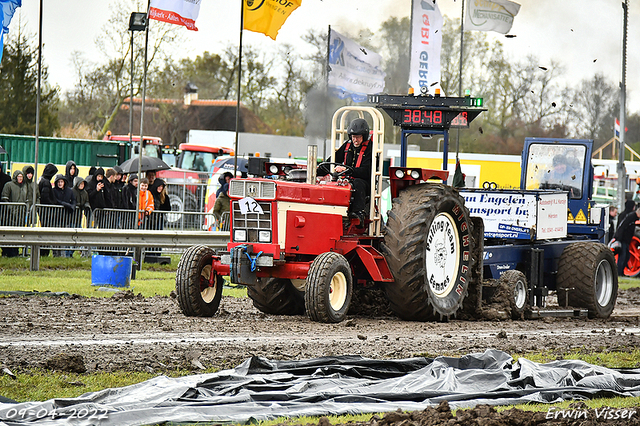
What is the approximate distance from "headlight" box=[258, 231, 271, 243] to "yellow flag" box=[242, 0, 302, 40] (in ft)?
27.4

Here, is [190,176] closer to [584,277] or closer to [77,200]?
[77,200]

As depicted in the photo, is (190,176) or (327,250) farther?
(190,176)

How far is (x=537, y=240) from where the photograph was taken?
1314 cm

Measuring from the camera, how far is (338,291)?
1007 cm

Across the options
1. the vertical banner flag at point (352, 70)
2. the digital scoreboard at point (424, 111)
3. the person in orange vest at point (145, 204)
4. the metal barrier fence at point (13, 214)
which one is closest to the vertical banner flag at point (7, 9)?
the metal barrier fence at point (13, 214)

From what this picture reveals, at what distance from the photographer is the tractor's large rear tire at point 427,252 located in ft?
34.4

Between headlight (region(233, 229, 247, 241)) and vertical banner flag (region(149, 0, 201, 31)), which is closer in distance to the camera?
headlight (region(233, 229, 247, 241))

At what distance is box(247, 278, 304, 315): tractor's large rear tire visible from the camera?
11.0 metres

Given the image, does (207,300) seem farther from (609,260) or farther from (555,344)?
(609,260)

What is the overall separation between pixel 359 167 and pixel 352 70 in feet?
45.6

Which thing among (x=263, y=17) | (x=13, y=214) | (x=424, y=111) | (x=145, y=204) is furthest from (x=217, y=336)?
(x=145, y=204)

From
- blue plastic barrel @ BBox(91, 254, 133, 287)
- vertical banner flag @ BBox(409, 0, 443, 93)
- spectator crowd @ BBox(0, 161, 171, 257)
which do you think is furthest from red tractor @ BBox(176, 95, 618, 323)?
vertical banner flag @ BBox(409, 0, 443, 93)

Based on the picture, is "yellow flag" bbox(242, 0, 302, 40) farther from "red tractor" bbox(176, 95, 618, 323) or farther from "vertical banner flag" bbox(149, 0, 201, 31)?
"red tractor" bbox(176, 95, 618, 323)

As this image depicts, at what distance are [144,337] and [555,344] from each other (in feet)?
13.9
